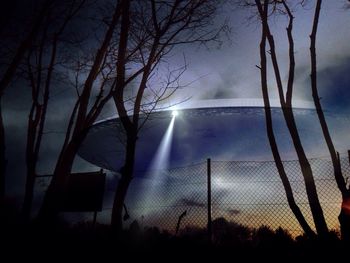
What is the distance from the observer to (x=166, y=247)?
6.23 m

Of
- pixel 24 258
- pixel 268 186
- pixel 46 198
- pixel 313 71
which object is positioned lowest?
pixel 24 258

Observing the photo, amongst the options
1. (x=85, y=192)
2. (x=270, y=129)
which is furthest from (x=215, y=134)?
(x=270, y=129)

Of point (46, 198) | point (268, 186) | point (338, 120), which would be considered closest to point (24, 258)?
point (46, 198)

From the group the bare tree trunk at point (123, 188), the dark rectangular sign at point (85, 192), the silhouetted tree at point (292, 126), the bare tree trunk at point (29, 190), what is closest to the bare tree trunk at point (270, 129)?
the silhouetted tree at point (292, 126)

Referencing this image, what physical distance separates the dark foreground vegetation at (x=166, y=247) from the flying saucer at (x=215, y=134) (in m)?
8.33

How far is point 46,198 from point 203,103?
10.9m

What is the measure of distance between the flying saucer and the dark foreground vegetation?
8332 millimetres

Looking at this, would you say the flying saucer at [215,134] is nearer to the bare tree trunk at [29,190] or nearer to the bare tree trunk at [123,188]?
the bare tree trunk at [29,190]

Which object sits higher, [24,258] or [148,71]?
[148,71]

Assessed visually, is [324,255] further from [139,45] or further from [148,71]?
[139,45]

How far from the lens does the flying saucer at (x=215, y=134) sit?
16.9 meters

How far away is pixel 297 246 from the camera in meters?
6.00

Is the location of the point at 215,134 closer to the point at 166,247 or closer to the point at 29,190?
the point at 29,190

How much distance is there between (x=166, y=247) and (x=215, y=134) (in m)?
13.7
